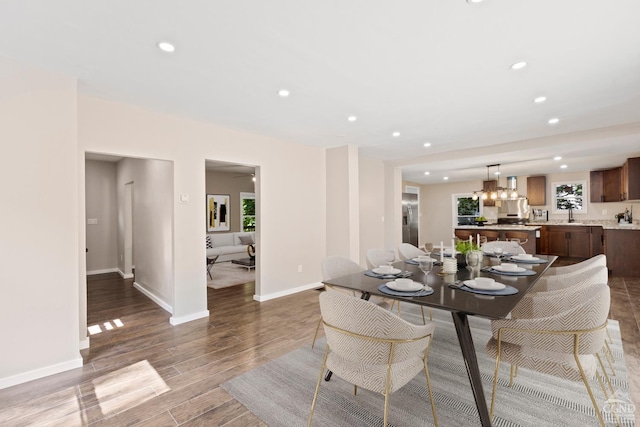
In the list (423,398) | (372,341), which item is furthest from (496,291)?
(372,341)

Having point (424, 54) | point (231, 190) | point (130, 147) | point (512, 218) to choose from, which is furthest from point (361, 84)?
point (512, 218)

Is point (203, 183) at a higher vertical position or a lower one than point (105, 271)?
higher

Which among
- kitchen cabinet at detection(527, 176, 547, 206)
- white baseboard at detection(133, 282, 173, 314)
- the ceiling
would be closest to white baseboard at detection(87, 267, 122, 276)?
white baseboard at detection(133, 282, 173, 314)

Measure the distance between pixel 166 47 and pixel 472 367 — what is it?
2.83 meters

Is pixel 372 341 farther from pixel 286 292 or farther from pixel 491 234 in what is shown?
pixel 491 234

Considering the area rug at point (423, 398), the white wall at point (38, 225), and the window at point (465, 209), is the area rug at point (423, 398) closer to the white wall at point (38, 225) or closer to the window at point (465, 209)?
the white wall at point (38, 225)

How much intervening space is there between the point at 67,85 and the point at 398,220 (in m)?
6.12

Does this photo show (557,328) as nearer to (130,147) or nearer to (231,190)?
(130,147)

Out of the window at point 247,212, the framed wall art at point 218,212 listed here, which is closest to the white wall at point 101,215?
the framed wall art at point 218,212

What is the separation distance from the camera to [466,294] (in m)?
1.99

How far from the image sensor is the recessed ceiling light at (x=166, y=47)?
2.10m

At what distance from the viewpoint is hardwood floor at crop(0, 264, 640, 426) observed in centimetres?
199

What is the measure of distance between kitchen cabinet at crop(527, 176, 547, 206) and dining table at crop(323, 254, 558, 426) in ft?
22.6

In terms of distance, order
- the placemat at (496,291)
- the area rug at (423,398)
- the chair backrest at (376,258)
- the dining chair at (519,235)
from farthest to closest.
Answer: the dining chair at (519,235) → the chair backrest at (376,258) → the placemat at (496,291) → the area rug at (423,398)
